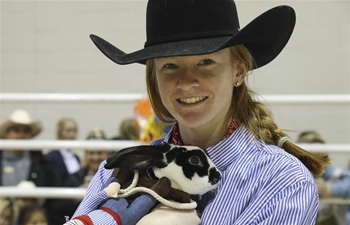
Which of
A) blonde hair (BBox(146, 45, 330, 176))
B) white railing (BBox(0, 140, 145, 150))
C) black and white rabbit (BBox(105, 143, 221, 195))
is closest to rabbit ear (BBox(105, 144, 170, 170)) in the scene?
black and white rabbit (BBox(105, 143, 221, 195))

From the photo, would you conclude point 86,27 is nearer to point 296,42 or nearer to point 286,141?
point 296,42

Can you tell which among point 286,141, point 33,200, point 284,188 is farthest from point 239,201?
point 33,200

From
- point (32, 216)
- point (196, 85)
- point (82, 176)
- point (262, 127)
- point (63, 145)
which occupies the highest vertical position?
point (196, 85)

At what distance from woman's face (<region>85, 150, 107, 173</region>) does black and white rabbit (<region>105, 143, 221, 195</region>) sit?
2.94 meters

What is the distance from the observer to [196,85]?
1.61 metres

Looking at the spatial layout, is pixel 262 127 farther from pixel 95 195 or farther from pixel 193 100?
pixel 95 195

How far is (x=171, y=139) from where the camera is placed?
1.82 m

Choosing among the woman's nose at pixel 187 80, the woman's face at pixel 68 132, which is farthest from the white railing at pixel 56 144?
the woman's nose at pixel 187 80

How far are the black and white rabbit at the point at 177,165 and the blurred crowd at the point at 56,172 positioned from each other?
2324 mm

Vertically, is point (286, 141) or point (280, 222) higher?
point (286, 141)

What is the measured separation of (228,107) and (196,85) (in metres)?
0.15

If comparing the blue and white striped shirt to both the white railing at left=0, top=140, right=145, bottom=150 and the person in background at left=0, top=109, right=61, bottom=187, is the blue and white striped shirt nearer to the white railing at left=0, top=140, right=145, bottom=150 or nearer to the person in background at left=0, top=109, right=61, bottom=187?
the white railing at left=0, top=140, right=145, bottom=150

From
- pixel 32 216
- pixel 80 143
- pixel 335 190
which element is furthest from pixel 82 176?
pixel 335 190

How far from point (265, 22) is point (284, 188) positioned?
1.15 feet
